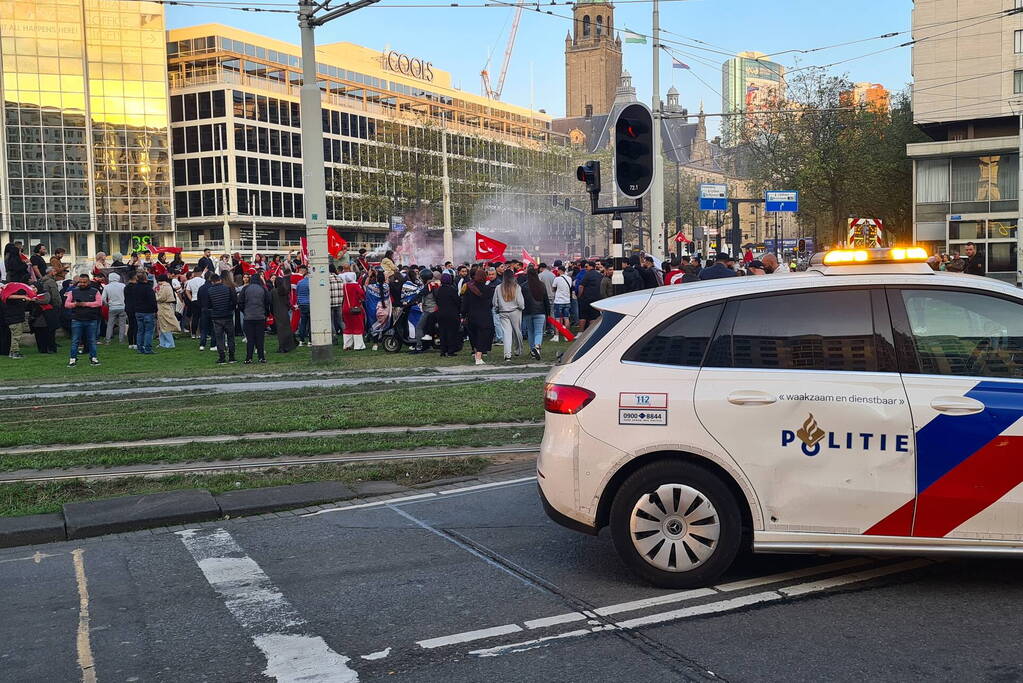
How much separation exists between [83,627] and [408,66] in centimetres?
10335

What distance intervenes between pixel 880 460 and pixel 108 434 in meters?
7.93

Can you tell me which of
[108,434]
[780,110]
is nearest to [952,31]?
[780,110]

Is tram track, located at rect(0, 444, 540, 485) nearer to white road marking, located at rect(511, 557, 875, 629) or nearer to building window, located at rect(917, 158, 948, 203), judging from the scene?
Result: white road marking, located at rect(511, 557, 875, 629)

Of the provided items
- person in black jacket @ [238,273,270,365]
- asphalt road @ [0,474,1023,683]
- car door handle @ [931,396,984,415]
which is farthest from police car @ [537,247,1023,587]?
person in black jacket @ [238,273,270,365]

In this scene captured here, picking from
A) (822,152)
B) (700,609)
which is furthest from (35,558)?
(822,152)

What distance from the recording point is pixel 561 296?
77.5 ft

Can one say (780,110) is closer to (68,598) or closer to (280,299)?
(280,299)

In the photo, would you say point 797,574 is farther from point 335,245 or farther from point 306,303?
point 335,245

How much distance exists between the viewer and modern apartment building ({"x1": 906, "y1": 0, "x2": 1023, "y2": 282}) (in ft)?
173

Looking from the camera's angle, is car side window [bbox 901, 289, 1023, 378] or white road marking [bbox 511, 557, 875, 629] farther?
car side window [bbox 901, 289, 1023, 378]

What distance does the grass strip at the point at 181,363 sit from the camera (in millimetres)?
17391

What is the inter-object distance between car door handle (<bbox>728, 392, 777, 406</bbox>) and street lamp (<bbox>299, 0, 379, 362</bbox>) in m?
13.5

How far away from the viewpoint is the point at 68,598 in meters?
5.43

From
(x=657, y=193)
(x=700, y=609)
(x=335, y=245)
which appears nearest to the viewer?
(x=700, y=609)
